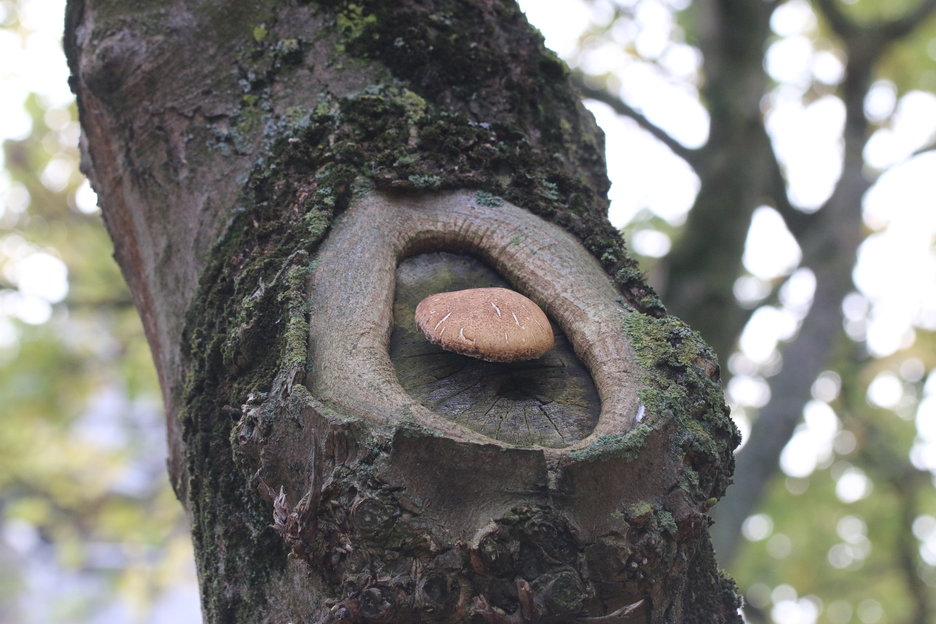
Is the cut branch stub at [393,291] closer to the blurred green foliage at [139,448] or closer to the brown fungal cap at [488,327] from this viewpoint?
the brown fungal cap at [488,327]

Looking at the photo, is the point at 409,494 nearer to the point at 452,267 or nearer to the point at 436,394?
the point at 436,394

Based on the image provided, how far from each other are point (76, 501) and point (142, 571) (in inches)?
67.5

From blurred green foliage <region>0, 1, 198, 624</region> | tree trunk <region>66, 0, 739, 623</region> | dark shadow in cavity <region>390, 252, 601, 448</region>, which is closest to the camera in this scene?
tree trunk <region>66, 0, 739, 623</region>

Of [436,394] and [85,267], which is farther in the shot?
[85,267]

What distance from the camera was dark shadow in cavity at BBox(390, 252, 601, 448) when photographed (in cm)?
140

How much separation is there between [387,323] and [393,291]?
11cm

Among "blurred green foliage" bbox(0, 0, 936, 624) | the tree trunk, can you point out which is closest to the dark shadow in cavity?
the tree trunk

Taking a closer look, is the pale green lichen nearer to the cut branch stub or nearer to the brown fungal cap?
the cut branch stub

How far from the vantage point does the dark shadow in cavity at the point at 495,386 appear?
1.40 m

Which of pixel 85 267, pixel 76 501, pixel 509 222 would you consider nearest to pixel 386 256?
pixel 509 222

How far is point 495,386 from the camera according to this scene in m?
1.52

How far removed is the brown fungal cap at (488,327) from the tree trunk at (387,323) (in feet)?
0.23

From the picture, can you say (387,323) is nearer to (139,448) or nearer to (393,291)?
(393,291)

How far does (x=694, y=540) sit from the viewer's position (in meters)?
1.40
